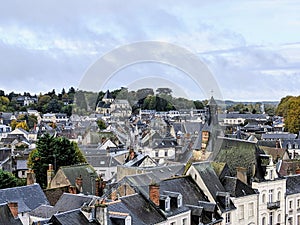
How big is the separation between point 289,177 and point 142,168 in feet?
68.8

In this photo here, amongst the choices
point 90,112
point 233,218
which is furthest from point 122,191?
point 90,112

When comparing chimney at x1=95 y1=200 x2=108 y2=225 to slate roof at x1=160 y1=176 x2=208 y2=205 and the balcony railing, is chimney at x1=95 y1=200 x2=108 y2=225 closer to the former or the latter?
slate roof at x1=160 y1=176 x2=208 y2=205

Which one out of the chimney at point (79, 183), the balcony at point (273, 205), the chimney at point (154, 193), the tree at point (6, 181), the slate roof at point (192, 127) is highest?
the slate roof at point (192, 127)

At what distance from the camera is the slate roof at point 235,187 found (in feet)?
124

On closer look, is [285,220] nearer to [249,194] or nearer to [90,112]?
[249,194]

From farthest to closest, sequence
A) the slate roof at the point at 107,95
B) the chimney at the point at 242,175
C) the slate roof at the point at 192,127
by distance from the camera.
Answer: the chimney at the point at 242,175 → the slate roof at the point at 192,127 → the slate roof at the point at 107,95

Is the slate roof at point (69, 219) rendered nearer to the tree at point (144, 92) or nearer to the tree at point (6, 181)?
the tree at point (144, 92)

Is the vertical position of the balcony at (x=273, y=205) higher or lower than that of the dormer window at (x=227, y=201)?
lower

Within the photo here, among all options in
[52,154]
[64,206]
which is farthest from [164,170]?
[52,154]

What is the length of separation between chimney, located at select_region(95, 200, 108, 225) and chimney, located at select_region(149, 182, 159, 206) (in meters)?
5.00

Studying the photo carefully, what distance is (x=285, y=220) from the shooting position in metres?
43.5

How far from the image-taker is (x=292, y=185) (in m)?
45.4

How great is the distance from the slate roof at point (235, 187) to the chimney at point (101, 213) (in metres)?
14.1

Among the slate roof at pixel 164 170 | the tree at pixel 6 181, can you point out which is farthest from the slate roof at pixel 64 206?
the tree at pixel 6 181
